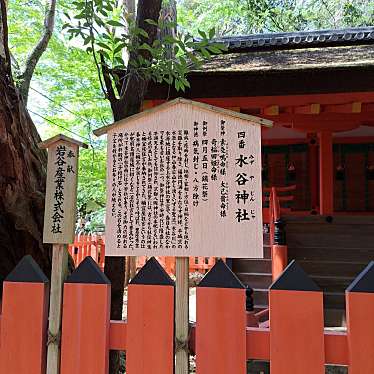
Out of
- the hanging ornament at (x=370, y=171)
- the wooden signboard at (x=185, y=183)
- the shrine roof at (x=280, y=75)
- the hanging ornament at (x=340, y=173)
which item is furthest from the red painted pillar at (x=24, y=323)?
the hanging ornament at (x=370, y=171)

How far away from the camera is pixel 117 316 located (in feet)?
9.39

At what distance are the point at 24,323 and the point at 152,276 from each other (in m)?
0.68

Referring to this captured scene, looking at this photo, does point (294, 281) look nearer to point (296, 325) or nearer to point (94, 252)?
point (296, 325)

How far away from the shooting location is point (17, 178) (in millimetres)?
2795

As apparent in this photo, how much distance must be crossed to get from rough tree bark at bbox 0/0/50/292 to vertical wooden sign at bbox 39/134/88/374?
0.84 m

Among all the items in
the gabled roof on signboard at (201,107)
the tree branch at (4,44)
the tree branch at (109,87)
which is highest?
the tree branch at (4,44)

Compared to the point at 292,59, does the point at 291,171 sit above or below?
below

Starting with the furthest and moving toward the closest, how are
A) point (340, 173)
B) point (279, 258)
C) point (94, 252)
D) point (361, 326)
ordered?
point (94, 252), point (340, 173), point (279, 258), point (361, 326)

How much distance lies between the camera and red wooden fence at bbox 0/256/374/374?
169cm

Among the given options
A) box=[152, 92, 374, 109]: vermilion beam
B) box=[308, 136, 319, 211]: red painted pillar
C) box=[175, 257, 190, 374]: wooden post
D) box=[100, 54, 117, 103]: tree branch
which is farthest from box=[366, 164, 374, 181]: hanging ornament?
box=[175, 257, 190, 374]: wooden post

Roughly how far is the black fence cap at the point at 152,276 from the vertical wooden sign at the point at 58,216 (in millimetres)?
387

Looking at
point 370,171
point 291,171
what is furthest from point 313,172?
point 370,171

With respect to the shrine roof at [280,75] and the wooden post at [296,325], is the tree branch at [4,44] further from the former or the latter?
the wooden post at [296,325]

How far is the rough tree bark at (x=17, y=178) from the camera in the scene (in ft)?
8.77
